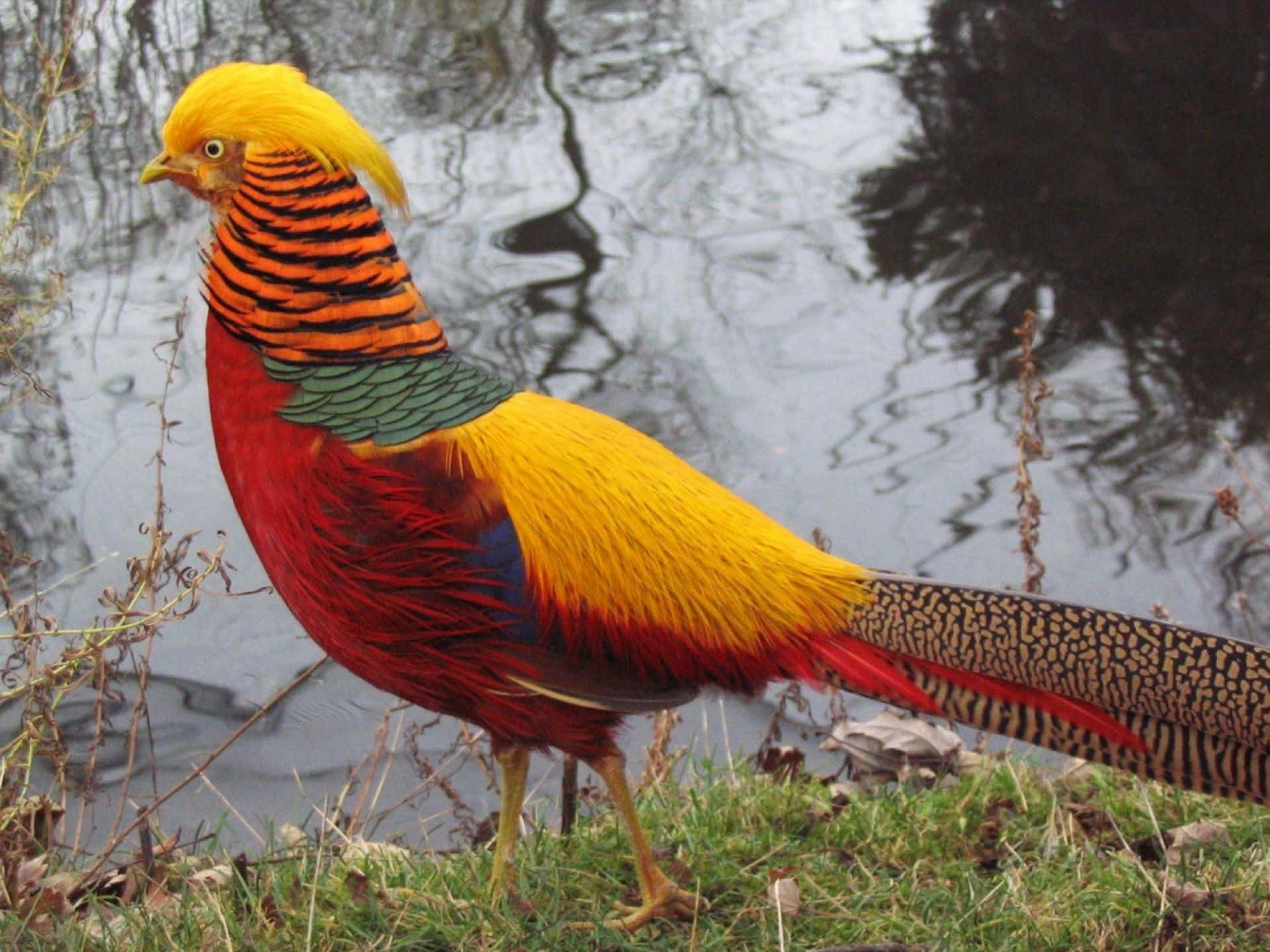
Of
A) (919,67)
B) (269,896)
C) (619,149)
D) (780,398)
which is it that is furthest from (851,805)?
(919,67)

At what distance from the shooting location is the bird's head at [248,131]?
267 centimetres

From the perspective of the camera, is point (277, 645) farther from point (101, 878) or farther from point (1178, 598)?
Answer: point (1178, 598)

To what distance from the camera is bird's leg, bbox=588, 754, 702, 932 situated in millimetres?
2893

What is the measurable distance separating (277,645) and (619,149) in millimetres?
3340

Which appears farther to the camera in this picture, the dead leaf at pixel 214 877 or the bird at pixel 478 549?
the dead leaf at pixel 214 877

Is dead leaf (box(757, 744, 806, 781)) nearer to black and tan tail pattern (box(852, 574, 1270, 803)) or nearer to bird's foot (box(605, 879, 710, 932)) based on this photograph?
bird's foot (box(605, 879, 710, 932))

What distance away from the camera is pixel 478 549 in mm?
2686

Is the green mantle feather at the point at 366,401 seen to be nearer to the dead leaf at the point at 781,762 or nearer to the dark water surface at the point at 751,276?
the dead leaf at the point at 781,762

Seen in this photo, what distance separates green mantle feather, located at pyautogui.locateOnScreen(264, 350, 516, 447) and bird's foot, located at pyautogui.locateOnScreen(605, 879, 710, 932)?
0.96 m

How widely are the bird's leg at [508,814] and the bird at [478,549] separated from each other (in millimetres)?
219

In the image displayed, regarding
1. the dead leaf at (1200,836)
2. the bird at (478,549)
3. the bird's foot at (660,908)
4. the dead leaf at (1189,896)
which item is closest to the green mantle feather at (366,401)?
the bird at (478,549)

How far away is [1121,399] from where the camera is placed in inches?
238

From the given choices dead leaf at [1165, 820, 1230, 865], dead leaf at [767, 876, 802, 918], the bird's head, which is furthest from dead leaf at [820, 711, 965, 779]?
the bird's head

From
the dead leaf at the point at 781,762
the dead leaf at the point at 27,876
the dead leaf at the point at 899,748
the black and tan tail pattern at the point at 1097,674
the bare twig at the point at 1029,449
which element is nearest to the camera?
the black and tan tail pattern at the point at 1097,674
